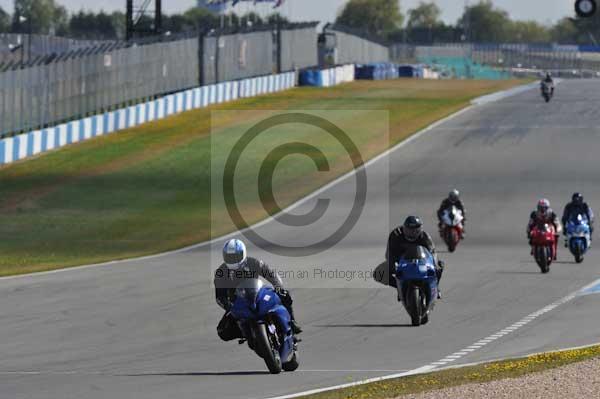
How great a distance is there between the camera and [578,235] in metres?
28.6

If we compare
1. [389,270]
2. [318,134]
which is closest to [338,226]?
[389,270]

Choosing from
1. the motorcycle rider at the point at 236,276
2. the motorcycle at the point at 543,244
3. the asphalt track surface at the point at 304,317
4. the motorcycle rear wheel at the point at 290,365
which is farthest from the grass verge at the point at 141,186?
the motorcycle rear wheel at the point at 290,365

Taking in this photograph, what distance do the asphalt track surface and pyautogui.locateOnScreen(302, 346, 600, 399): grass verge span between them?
2.26 ft

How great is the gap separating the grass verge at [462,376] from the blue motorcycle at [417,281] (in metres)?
3.35

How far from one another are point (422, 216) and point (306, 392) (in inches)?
943

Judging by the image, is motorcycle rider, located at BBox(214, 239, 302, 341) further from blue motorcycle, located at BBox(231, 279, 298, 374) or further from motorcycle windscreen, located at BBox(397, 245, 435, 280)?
motorcycle windscreen, located at BBox(397, 245, 435, 280)

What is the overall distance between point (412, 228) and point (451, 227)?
37.0ft

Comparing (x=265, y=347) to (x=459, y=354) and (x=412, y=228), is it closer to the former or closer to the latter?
(x=459, y=354)

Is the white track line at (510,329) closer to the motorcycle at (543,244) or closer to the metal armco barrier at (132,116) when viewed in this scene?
the motorcycle at (543,244)

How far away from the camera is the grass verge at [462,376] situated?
13930 mm

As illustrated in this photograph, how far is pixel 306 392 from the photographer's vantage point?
46.8 ft

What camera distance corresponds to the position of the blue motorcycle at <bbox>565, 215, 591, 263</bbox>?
28625 mm

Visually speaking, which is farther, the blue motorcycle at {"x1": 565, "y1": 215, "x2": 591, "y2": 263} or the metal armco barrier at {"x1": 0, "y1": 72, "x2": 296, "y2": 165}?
the metal armco barrier at {"x1": 0, "y1": 72, "x2": 296, "y2": 165}

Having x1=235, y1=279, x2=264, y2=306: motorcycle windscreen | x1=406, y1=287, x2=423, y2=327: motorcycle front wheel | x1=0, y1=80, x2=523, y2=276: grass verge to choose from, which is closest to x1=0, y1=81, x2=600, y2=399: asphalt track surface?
x1=406, y1=287, x2=423, y2=327: motorcycle front wheel
